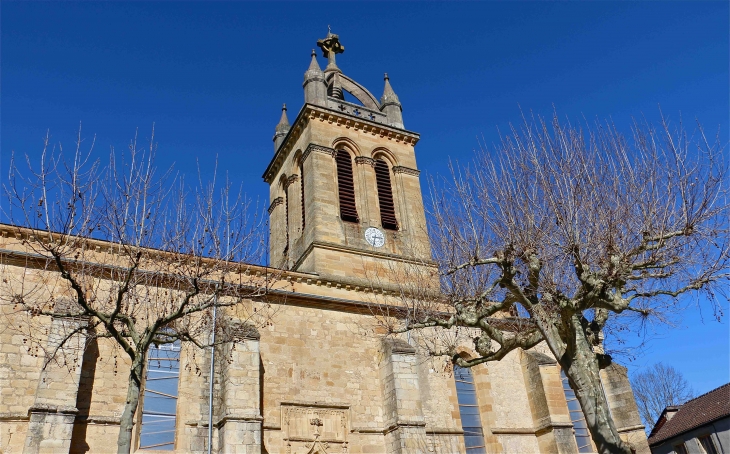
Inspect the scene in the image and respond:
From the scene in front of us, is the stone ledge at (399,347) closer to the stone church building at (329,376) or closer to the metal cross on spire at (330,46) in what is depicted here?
the stone church building at (329,376)

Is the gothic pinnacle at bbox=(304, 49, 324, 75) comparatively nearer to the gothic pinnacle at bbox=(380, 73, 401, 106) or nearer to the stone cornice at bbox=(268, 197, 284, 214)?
the gothic pinnacle at bbox=(380, 73, 401, 106)

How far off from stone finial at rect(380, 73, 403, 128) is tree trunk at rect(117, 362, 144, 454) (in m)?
17.1

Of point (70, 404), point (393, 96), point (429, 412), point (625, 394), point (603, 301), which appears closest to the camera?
point (603, 301)

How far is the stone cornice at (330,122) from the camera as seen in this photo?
71.3ft

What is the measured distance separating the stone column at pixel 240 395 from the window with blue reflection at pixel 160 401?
3.78 ft

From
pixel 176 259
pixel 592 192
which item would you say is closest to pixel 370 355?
pixel 176 259

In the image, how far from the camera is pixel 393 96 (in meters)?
25.1

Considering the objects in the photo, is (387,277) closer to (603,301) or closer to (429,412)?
(429,412)

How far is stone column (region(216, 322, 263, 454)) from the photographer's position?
39.3 ft

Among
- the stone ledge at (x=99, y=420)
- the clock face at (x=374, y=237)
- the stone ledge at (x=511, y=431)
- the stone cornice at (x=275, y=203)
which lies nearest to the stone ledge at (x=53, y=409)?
the stone ledge at (x=99, y=420)

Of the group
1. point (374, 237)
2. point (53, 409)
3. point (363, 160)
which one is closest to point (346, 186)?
point (363, 160)

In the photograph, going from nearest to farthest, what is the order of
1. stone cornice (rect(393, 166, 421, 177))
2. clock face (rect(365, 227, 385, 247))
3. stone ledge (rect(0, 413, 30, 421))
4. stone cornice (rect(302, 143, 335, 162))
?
stone ledge (rect(0, 413, 30, 421)) < clock face (rect(365, 227, 385, 247)) < stone cornice (rect(302, 143, 335, 162)) < stone cornice (rect(393, 166, 421, 177))

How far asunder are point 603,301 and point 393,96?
1680 centimetres

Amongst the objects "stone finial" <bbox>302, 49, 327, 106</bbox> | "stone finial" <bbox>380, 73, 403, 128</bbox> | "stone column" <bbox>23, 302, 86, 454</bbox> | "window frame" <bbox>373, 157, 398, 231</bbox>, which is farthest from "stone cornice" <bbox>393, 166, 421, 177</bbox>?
"stone column" <bbox>23, 302, 86, 454</bbox>
